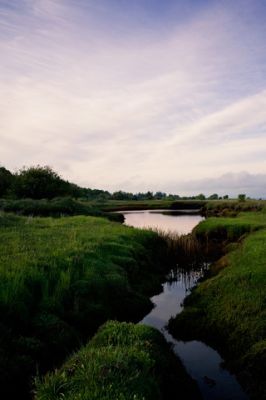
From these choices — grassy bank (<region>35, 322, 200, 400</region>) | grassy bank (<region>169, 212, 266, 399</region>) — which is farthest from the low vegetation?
grassy bank (<region>35, 322, 200, 400</region>)

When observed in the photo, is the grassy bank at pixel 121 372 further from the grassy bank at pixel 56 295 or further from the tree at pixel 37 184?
the tree at pixel 37 184

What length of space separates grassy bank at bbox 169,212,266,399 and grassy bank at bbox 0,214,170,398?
302 cm

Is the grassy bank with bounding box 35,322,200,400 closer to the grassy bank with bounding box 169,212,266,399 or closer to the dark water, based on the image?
the dark water

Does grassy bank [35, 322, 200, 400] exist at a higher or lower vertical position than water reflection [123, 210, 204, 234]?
higher

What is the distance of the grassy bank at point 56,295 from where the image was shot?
11789mm

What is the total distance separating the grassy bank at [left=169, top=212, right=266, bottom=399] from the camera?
12584 millimetres

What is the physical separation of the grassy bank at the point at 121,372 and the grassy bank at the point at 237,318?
2112 mm

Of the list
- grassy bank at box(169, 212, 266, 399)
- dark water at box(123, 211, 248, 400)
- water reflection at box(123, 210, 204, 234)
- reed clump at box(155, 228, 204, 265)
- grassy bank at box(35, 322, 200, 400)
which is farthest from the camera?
water reflection at box(123, 210, 204, 234)

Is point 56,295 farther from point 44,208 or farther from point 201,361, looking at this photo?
point 44,208

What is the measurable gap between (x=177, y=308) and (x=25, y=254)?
28.0ft

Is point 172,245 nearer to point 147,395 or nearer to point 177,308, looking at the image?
point 177,308

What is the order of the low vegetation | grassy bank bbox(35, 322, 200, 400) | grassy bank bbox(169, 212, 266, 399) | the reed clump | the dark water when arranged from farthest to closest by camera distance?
the low vegetation < the reed clump < grassy bank bbox(169, 212, 266, 399) < the dark water < grassy bank bbox(35, 322, 200, 400)

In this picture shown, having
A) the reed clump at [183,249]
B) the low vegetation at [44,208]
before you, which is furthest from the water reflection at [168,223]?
the reed clump at [183,249]

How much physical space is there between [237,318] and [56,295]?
7.42 metres
